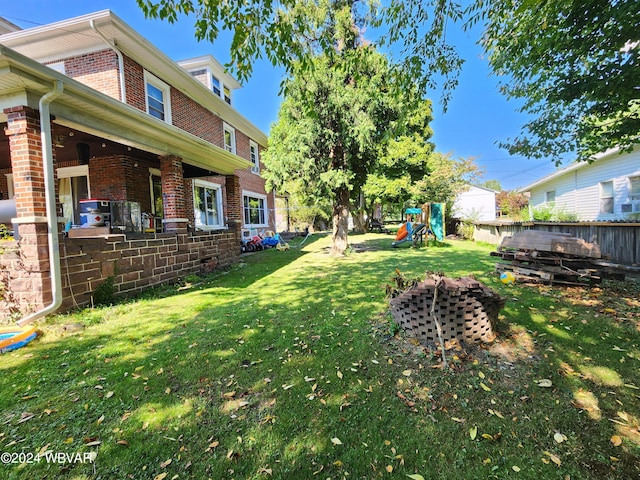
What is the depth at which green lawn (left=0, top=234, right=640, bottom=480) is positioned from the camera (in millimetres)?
1799

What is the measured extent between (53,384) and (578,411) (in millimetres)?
4536

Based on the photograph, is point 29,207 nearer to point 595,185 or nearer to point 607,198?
point 607,198

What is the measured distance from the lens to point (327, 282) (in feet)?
21.4

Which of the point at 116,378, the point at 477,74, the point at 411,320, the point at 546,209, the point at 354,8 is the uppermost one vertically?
the point at 354,8

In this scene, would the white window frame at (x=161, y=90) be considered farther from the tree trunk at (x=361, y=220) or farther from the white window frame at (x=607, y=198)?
the white window frame at (x=607, y=198)

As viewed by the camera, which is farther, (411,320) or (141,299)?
(141,299)

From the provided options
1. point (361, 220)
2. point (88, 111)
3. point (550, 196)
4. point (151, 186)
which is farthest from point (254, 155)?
point (550, 196)

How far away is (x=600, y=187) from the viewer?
1247 centimetres

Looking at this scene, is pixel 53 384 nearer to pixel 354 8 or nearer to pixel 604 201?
pixel 354 8

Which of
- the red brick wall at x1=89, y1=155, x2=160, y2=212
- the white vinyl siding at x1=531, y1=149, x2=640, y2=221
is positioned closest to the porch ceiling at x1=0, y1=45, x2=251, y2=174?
the red brick wall at x1=89, y1=155, x2=160, y2=212

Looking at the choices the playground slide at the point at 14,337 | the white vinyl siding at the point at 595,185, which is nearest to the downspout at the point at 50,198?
the playground slide at the point at 14,337

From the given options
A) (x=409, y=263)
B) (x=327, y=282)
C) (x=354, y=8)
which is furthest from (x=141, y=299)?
(x=354, y=8)

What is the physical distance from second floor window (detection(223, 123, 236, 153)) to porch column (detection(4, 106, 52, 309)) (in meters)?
10.3

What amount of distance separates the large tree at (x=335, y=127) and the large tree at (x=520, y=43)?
3896mm
